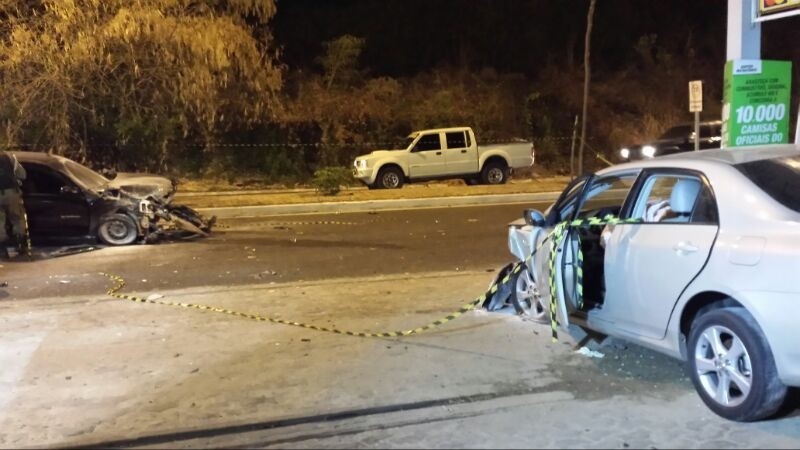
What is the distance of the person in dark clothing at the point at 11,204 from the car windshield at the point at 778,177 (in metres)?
10.2

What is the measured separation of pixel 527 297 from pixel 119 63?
1515 cm

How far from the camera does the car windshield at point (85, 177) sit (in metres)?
13.0

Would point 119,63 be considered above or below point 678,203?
above

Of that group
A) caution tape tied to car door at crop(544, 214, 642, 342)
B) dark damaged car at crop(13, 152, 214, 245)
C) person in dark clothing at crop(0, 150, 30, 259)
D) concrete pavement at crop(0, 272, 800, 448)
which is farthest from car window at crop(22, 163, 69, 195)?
caution tape tied to car door at crop(544, 214, 642, 342)

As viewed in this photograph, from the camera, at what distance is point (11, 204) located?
1159 centimetres

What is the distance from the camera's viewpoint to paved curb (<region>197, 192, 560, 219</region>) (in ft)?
56.9

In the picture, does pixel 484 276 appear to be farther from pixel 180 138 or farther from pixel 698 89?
pixel 180 138

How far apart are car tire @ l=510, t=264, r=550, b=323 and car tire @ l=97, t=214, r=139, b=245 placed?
25.6ft

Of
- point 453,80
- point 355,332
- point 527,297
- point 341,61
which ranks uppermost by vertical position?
point 341,61

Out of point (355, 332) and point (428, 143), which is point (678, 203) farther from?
point (428, 143)

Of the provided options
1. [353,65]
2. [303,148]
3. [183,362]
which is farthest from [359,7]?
[183,362]

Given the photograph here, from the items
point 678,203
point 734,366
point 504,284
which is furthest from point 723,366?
point 504,284

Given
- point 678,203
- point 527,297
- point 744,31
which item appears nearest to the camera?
point 678,203

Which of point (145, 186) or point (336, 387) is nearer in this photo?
point (336, 387)
